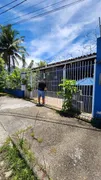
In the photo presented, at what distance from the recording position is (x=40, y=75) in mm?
9359

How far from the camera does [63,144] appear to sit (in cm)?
382

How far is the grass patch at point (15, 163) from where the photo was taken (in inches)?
105

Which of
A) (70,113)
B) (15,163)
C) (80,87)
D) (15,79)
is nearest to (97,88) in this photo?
(80,87)

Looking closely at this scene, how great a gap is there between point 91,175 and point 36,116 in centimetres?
377

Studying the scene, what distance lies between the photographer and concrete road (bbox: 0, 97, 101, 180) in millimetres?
2826

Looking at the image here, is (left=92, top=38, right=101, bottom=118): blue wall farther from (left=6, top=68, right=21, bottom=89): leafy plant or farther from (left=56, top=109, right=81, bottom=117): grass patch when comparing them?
(left=6, top=68, right=21, bottom=89): leafy plant

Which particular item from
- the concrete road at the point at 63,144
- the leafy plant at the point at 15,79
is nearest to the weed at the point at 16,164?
the concrete road at the point at 63,144

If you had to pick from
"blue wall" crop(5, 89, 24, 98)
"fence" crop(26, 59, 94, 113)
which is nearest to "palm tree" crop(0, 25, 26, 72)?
"blue wall" crop(5, 89, 24, 98)

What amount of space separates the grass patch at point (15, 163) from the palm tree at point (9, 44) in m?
21.3

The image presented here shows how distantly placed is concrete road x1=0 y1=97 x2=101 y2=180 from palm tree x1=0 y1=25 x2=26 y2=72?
769 inches

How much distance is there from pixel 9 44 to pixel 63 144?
22808 millimetres

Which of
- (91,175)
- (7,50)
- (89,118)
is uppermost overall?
(7,50)

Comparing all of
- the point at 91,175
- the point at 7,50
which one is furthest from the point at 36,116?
the point at 7,50

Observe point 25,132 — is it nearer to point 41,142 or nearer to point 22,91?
point 41,142
